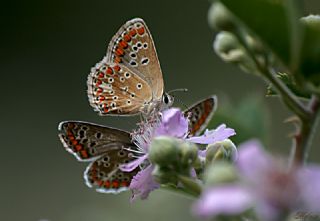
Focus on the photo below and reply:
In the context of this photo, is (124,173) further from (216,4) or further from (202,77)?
(202,77)

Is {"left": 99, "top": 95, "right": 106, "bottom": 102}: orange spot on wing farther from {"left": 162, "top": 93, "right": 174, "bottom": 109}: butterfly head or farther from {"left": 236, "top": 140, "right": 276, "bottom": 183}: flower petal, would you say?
{"left": 236, "top": 140, "right": 276, "bottom": 183}: flower petal

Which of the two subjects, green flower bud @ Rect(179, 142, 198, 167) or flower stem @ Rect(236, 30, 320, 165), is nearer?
flower stem @ Rect(236, 30, 320, 165)

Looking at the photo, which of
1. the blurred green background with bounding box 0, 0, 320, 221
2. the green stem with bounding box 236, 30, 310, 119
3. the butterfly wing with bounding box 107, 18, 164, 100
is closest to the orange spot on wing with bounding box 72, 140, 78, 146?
the butterfly wing with bounding box 107, 18, 164, 100

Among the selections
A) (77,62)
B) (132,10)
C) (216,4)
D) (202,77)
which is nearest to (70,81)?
(77,62)

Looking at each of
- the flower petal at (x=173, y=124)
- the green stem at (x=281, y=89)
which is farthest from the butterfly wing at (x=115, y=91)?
the green stem at (x=281, y=89)

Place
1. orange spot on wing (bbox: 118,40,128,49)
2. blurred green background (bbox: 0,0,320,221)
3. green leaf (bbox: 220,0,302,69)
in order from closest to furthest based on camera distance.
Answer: green leaf (bbox: 220,0,302,69), orange spot on wing (bbox: 118,40,128,49), blurred green background (bbox: 0,0,320,221)

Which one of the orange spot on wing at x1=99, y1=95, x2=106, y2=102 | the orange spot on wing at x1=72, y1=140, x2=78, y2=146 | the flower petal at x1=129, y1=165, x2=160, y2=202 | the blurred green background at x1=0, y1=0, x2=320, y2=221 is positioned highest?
the orange spot on wing at x1=99, y1=95, x2=106, y2=102
